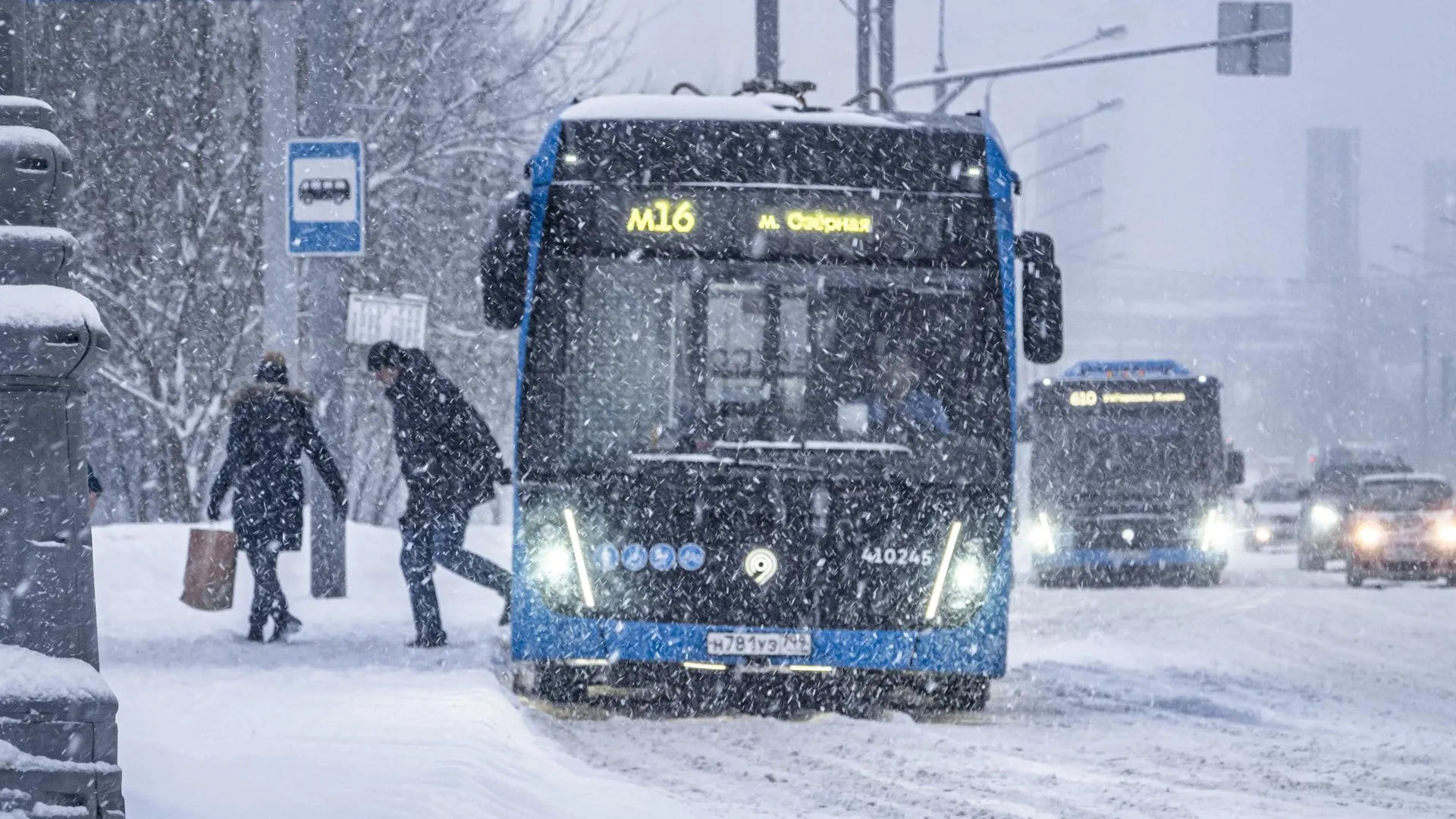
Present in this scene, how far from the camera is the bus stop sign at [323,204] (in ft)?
50.3

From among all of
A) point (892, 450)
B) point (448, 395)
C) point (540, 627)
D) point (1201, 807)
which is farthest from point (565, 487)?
point (1201, 807)

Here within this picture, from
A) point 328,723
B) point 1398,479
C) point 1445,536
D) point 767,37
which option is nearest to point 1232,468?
point 1398,479

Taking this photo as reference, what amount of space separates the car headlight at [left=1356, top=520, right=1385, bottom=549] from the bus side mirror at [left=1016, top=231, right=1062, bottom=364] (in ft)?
52.6

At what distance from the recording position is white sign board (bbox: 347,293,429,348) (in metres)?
16.0

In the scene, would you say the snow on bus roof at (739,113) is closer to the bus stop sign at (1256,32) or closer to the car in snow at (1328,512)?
the bus stop sign at (1256,32)

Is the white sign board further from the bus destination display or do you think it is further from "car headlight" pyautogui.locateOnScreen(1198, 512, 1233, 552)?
"car headlight" pyautogui.locateOnScreen(1198, 512, 1233, 552)

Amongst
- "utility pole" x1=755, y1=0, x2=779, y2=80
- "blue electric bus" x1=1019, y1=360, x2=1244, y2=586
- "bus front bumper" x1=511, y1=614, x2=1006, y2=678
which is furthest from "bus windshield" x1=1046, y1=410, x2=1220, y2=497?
"bus front bumper" x1=511, y1=614, x2=1006, y2=678

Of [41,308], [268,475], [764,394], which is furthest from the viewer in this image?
[268,475]

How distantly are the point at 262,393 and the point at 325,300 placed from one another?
2.24 metres

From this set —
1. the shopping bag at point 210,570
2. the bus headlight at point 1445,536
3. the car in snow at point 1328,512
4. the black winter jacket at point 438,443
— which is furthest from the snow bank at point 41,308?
the bus headlight at point 1445,536

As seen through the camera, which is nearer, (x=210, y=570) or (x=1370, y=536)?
(x=210, y=570)

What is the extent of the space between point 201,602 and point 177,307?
8.92 metres

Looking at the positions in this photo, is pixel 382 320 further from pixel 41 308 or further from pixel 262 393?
pixel 41 308

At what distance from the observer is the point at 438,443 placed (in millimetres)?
13992
